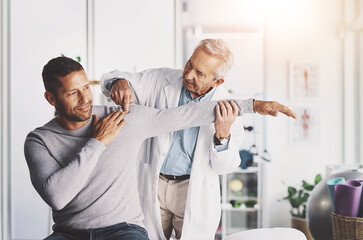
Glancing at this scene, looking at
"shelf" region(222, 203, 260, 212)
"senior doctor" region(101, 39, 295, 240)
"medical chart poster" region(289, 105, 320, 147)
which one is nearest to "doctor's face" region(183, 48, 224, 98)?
"senior doctor" region(101, 39, 295, 240)

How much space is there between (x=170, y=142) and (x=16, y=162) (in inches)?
50.7

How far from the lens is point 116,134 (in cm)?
150

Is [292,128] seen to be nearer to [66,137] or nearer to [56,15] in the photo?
[56,15]

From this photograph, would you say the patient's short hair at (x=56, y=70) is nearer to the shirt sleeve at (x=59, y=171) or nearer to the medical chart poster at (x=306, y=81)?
the shirt sleeve at (x=59, y=171)

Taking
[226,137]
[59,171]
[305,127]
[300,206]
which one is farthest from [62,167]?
[305,127]

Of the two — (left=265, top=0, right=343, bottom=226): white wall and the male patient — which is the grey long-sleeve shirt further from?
(left=265, top=0, right=343, bottom=226): white wall

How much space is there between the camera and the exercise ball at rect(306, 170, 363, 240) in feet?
9.19

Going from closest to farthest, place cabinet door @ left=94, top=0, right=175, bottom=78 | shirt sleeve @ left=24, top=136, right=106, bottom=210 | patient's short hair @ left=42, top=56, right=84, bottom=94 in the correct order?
shirt sleeve @ left=24, top=136, right=106, bottom=210
patient's short hair @ left=42, top=56, right=84, bottom=94
cabinet door @ left=94, top=0, right=175, bottom=78

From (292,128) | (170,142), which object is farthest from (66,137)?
(292,128)

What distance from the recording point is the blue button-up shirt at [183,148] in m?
1.87

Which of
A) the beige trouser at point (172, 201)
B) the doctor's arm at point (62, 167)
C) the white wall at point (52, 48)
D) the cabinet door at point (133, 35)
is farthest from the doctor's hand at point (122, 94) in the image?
the cabinet door at point (133, 35)

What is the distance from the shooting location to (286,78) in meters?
4.57

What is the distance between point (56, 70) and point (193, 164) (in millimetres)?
763

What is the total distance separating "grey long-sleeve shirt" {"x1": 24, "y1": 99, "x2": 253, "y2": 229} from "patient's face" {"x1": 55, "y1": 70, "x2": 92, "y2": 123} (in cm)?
8
